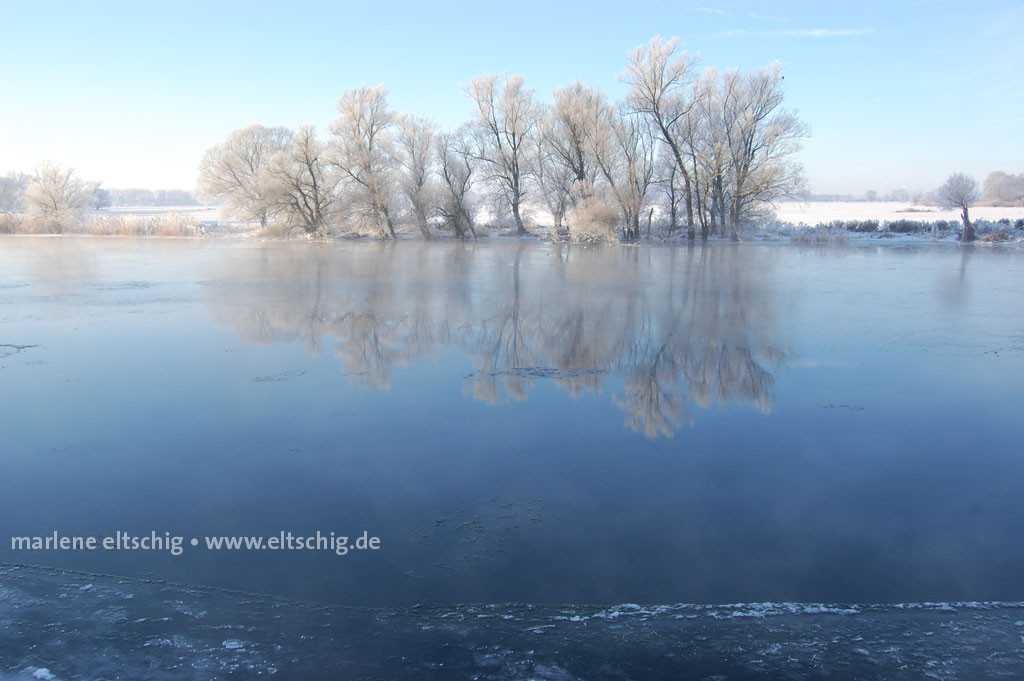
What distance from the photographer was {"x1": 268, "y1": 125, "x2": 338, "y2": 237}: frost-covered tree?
3188 centimetres

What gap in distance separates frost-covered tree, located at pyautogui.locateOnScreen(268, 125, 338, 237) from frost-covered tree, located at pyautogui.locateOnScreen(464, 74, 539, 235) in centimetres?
743

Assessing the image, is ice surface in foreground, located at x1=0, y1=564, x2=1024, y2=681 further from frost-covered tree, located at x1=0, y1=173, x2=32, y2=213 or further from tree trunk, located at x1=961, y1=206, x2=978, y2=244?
frost-covered tree, located at x1=0, y1=173, x2=32, y2=213

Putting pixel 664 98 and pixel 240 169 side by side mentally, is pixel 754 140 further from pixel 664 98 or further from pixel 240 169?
pixel 240 169

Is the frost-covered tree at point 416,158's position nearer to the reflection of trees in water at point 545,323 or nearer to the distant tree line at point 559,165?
the distant tree line at point 559,165

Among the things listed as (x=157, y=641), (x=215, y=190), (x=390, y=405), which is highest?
(x=215, y=190)

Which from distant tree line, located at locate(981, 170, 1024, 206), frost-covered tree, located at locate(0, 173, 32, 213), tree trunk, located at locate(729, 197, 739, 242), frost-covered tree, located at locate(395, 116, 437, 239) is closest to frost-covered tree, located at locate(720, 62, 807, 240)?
tree trunk, located at locate(729, 197, 739, 242)

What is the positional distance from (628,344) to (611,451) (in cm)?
341

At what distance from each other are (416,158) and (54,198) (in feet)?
60.5

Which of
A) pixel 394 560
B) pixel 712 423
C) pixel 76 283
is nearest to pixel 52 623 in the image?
pixel 394 560

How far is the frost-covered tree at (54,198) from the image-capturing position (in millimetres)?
34188

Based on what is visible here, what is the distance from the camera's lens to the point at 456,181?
3325 cm

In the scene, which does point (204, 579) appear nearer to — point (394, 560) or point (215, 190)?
point (394, 560)

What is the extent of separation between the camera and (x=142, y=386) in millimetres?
6242

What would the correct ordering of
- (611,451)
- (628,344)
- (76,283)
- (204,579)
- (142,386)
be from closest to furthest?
(204,579) < (611,451) < (142,386) < (628,344) < (76,283)
